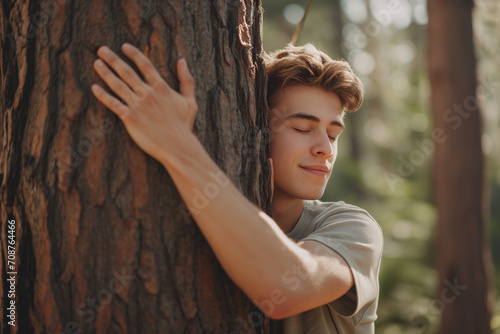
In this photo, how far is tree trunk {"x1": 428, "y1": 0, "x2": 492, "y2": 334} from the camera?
6508 millimetres

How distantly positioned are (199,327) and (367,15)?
17487 mm

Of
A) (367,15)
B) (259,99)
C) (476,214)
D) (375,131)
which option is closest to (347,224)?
(259,99)

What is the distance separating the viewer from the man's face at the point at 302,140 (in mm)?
2428

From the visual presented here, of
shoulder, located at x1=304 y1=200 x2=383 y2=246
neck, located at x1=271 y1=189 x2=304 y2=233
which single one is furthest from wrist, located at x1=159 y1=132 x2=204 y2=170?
neck, located at x1=271 y1=189 x2=304 y2=233

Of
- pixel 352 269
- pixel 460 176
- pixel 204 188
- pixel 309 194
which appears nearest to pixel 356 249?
pixel 352 269

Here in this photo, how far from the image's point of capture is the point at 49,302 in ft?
5.73

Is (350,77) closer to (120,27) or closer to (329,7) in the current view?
(120,27)

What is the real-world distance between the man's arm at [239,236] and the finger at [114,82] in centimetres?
25

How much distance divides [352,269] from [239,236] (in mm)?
548

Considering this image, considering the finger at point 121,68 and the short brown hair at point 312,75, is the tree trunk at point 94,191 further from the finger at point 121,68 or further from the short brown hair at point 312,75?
the short brown hair at point 312,75

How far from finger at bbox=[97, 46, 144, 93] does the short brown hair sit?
0.98 metres

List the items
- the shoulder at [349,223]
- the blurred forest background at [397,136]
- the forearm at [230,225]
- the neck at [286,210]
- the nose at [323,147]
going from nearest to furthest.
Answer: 1. the forearm at [230,225]
2. the shoulder at [349,223]
3. the nose at [323,147]
4. the neck at [286,210]
5. the blurred forest background at [397,136]

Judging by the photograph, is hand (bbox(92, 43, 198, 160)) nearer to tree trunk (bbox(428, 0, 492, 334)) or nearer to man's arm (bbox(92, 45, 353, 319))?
man's arm (bbox(92, 45, 353, 319))

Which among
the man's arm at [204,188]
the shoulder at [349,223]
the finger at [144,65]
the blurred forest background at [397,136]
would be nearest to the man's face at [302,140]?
the shoulder at [349,223]
